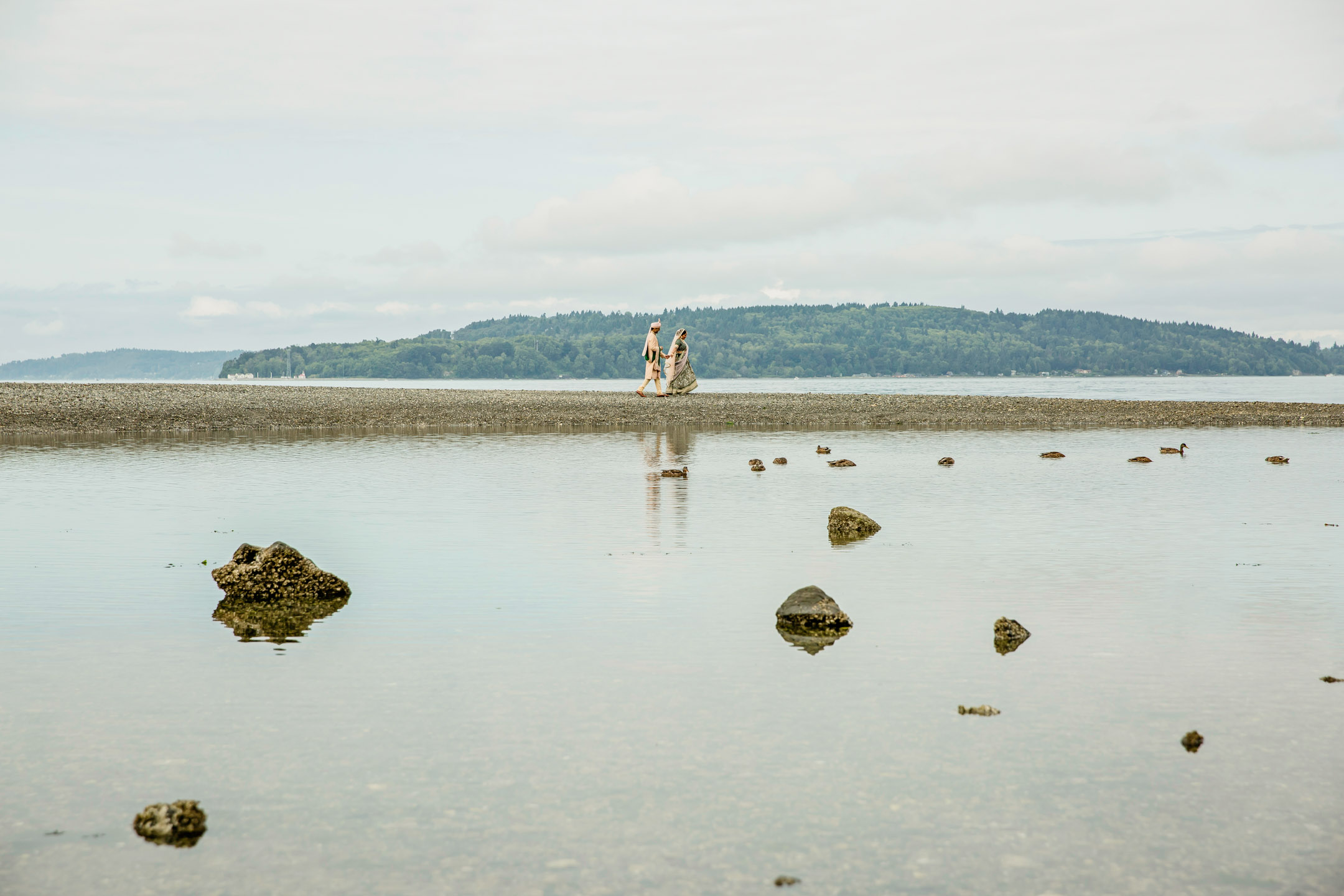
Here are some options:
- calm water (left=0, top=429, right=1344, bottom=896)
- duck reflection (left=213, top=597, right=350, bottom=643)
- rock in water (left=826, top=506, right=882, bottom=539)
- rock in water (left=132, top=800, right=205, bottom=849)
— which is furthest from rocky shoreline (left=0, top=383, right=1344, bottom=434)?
rock in water (left=132, top=800, right=205, bottom=849)

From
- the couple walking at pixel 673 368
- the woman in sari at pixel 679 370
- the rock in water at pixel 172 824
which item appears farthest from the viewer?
the woman in sari at pixel 679 370

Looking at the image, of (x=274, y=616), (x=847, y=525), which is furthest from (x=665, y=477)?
(x=274, y=616)

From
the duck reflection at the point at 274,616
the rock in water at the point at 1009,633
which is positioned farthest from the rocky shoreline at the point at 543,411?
the rock in water at the point at 1009,633

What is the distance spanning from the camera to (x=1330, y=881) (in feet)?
21.0

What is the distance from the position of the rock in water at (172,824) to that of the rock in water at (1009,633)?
7544mm

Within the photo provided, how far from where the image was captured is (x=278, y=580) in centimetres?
1416

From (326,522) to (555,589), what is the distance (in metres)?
7.84

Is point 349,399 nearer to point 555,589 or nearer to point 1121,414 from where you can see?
point 1121,414

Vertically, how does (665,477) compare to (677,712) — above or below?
above

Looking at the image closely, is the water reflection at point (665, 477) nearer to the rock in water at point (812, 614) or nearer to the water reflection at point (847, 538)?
the water reflection at point (847, 538)

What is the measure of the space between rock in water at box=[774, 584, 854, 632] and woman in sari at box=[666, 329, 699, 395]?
166ft

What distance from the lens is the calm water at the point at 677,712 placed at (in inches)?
264

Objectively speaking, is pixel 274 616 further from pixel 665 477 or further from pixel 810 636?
pixel 665 477

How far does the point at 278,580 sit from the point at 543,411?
4448 cm
